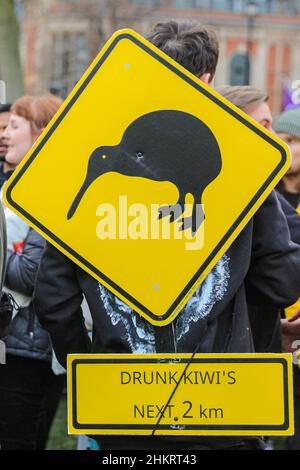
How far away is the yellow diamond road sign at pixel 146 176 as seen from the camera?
100 inches

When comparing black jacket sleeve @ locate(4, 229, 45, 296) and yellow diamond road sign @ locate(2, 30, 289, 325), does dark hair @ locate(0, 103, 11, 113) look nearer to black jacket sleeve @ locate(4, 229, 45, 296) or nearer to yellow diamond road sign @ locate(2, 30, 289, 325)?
black jacket sleeve @ locate(4, 229, 45, 296)

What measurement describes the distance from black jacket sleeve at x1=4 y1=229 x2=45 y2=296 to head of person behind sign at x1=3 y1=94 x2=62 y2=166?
0.49 m

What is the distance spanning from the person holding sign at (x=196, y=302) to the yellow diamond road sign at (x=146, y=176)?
0.09 metres

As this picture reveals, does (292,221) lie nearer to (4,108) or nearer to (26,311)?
(26,311)

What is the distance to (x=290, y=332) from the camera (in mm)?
3662

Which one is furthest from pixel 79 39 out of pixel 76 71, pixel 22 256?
pixel 22 256

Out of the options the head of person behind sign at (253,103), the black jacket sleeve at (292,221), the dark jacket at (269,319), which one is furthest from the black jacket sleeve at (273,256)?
the head of person behind sign at (253,103)

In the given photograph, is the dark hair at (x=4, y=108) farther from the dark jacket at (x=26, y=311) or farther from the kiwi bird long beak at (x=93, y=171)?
the kiwi bird long beak at (x=93, y=171)

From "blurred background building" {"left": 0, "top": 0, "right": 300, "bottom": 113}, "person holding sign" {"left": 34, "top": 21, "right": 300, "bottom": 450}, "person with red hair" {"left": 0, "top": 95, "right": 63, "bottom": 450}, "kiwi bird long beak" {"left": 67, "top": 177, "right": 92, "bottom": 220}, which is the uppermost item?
"blurred background building" {"left": 0, "top": 0, "right": 300, "bottom": 113}

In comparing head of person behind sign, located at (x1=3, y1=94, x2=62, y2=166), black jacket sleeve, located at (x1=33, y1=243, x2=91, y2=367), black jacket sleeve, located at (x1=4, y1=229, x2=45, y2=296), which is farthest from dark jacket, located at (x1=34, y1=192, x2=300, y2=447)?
head of person behind sign, located at (x1=3, y1=94, x2=62, y2=166)

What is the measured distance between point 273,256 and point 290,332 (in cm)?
104

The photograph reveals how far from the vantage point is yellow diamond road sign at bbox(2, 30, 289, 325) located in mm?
2547

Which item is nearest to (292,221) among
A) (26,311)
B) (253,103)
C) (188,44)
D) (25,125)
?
(253,103)
